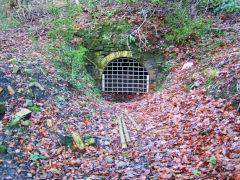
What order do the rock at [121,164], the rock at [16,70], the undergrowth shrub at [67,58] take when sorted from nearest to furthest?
the rock at [121,164] < the rock at [16,70] < the undergrowth shrub at [67,58]

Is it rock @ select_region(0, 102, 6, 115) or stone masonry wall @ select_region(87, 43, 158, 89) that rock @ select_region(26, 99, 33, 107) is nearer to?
rock @ select_region(0, 102, 6, 115)

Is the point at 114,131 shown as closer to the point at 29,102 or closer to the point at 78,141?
the point at 78,141

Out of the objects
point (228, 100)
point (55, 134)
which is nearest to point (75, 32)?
point (55, 134)

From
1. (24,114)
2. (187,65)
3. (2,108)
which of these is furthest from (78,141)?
(187,65)

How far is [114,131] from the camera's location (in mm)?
4066

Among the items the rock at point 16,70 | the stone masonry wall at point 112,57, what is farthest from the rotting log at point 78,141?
the stone masonry wall at point 112,57

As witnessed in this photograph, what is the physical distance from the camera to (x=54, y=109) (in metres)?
3.97

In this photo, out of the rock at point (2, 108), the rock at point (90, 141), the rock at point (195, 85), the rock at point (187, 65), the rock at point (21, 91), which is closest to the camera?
the rock at point (2, 108)

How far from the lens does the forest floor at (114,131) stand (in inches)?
105

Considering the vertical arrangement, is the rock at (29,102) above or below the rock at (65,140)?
above

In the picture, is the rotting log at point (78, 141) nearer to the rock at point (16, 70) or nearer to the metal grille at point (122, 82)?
the rock at point (16, 70)

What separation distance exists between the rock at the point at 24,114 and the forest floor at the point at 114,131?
0.10 meters

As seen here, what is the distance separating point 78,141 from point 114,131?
92cm

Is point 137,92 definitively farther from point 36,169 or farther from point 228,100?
point 36,169
